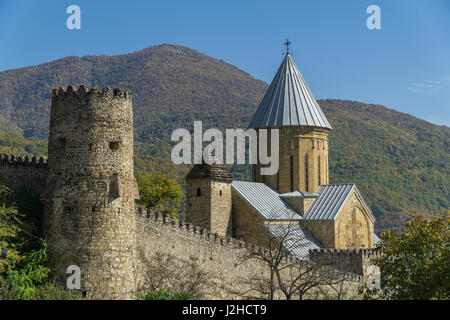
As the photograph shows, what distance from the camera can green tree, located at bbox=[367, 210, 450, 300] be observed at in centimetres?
1691

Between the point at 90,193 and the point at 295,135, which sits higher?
the point at 295,135

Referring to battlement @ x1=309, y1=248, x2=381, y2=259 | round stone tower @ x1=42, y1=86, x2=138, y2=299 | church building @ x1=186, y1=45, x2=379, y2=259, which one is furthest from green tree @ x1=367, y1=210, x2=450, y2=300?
round stone tower @ x1=42, y1=86, x2=138, y2=299

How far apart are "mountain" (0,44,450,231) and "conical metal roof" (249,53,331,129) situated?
16.2 meters

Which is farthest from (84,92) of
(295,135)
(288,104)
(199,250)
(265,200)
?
(288,104)

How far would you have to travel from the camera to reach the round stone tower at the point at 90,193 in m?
15.0

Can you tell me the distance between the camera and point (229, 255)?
Result: 2052cm

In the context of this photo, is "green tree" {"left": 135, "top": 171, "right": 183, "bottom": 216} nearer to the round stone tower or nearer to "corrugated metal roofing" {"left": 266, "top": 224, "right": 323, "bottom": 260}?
"corrugated metal roofing" {"left": 266, "top": 224, "right": 323, "bottom": 260}

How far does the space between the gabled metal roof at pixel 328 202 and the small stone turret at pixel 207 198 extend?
5108 mm

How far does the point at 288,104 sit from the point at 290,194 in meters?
4.52

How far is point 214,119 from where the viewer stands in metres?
84.9

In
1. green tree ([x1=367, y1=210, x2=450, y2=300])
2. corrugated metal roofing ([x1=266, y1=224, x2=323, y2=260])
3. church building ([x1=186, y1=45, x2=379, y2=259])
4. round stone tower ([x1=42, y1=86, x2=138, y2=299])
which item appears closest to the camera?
round stone tower ([x1=42, y1=86, x2=138, y2=299])

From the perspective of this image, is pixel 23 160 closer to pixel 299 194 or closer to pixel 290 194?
pixel 290 194

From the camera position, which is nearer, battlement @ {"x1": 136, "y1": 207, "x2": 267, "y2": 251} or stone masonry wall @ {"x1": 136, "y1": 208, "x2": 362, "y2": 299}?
stone masonry wall @ {"x1": 136, "y1": 208, "x2": 362, "y2": 299}
